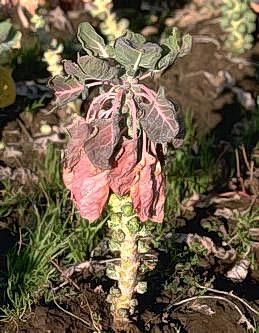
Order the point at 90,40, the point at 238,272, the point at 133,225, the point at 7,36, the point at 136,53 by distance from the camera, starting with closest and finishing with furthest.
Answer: the point at 136,53
the point at 90,40
the point at 133,225
the point at 238,272
the point at 7,36

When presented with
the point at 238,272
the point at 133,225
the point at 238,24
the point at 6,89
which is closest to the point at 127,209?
the point at 133,225

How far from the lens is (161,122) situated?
1.93 m

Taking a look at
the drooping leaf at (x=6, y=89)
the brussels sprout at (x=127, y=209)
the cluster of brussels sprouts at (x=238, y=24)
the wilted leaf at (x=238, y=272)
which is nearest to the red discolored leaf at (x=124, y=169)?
the brussels sprout at (x=127, y=209)

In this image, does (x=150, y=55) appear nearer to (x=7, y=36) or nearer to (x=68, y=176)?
(x=68, y=176)

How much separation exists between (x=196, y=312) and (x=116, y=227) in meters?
0.50

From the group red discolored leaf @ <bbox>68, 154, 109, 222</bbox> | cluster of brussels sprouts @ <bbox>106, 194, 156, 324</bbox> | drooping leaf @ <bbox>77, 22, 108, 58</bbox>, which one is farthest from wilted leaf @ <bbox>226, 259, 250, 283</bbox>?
drooping leaf @ <bbox>77, 22, 108, 58</bbox>

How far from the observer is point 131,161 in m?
2.00

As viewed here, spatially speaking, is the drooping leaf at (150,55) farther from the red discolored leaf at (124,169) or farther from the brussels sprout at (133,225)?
the brussels sprout at (133,225)

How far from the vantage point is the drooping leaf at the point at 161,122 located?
6.31ft

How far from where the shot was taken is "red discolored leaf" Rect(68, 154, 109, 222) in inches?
80.3

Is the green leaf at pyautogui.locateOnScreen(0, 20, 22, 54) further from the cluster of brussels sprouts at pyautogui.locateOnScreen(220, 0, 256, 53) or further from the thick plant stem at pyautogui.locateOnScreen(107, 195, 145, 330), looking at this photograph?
the cluster of brussels sprouts at pyautogui.locateOnScreen(220, 0, 256, 53)

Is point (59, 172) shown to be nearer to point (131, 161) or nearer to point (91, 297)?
point (91, 297)

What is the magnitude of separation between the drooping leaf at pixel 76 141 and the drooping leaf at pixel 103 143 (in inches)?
1.2

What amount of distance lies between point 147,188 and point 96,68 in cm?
33
